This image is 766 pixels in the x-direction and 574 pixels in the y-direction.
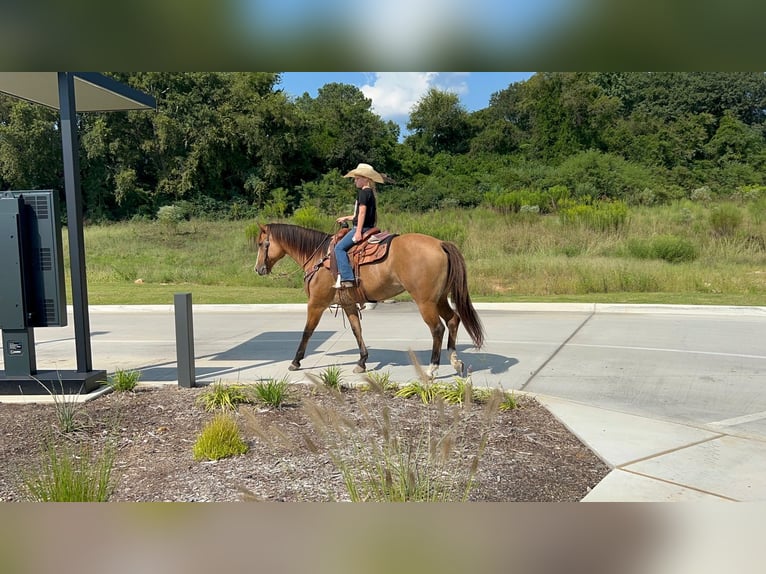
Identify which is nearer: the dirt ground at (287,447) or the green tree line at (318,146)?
the dirt ground at (287,447)

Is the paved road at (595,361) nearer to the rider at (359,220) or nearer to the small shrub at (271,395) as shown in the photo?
the rider at (359,220)

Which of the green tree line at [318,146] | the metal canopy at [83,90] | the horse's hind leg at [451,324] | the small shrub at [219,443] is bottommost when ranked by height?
the small shrub at [219,443]

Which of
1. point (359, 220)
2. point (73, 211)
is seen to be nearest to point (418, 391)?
point (359, 220)

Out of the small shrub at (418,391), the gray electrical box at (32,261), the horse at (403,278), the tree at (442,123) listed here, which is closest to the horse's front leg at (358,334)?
the horse at (403,278)

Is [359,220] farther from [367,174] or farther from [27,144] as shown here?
[27,144]

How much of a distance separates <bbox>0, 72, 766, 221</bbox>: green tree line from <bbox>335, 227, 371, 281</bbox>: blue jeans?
1041 inches

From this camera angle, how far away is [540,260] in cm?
1841

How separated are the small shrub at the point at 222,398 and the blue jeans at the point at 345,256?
1.89 m

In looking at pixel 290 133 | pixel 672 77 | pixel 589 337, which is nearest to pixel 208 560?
pixel 589 337

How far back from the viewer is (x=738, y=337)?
33.1 ft

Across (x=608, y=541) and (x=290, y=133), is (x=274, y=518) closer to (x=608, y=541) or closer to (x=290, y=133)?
(x=608, y=541)

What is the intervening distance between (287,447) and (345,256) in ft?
13.8

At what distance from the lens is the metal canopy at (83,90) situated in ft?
21.8

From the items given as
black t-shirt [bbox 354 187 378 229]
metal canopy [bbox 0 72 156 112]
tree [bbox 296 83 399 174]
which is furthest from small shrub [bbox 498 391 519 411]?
tree [bbox 296 83 399 174]
